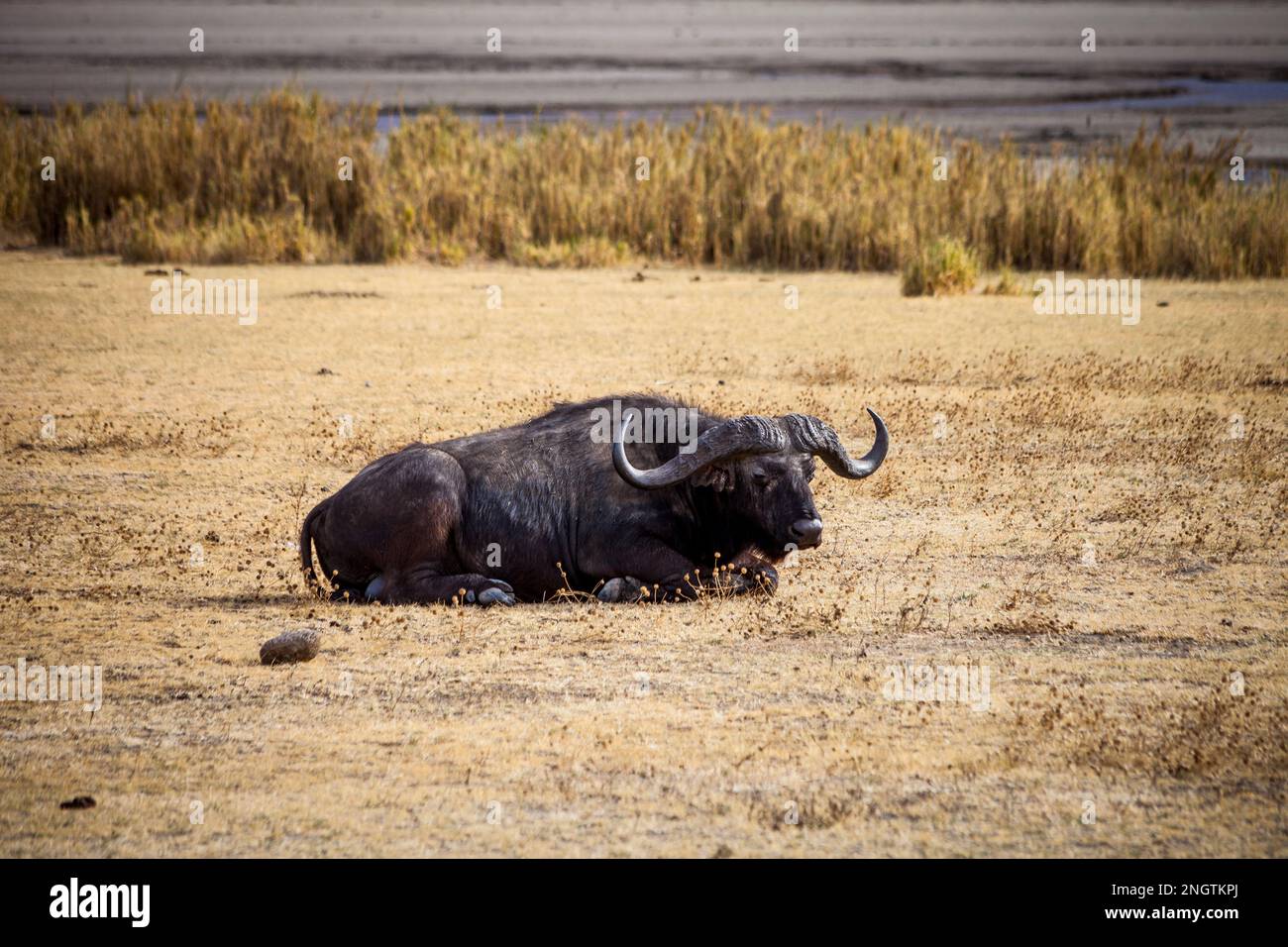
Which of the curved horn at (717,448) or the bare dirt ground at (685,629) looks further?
the curved horn at (717,448)

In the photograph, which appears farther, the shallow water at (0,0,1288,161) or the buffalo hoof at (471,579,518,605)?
the shallow water at (0,0,1288,161)

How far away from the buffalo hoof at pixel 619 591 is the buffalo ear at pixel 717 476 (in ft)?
2.18

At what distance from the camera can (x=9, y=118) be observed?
23.2 metres

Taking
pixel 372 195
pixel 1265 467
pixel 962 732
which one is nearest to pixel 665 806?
pixel 962 732

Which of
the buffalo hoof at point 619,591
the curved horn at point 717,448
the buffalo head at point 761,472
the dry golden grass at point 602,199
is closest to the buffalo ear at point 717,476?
the buffalo head at point 761,472

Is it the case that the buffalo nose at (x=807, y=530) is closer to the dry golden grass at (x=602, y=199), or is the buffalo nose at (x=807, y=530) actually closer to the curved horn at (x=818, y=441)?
the curved horn at (x=818, y=441)

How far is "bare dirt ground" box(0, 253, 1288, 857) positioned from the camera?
5.99 metres

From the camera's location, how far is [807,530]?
28.8ft

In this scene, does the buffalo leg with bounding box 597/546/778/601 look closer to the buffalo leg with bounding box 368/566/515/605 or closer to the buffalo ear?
the buffalo ear

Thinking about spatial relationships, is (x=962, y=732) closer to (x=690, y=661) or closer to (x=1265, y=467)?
(x=690, y=661)

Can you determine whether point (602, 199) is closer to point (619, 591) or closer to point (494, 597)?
point (619, 591)

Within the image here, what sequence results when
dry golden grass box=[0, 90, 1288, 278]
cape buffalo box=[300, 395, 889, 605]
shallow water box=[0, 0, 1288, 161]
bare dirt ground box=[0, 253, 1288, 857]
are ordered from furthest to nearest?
shallow water box=[0, 0, 1288, 161] < dry golden grass box=[0, 90, 1288, 278] < cape buffalo box=[300, 395, 889, 605] < bare dirt ground box=[0, 253, 1288, 857]

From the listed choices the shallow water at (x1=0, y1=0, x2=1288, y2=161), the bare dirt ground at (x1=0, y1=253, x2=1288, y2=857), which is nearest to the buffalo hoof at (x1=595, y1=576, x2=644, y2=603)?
the bare dirt ground at (x1=0, y1=253, x2=1288, y2=857)

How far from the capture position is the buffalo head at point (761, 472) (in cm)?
888
